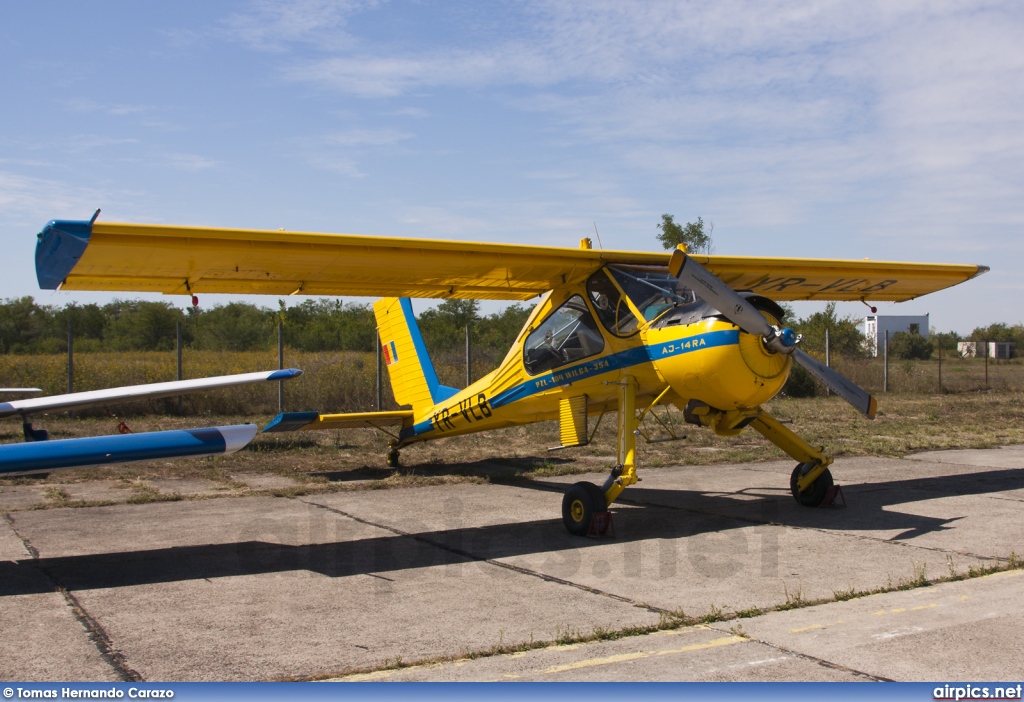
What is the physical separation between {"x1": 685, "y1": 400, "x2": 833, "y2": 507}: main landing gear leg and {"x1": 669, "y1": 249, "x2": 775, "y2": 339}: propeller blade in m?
1.30

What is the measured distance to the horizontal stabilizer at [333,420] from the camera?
1057 centimetres

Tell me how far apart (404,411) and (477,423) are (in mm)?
1837

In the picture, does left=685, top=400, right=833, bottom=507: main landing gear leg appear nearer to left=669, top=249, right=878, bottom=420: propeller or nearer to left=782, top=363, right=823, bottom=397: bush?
left=669, top=249, right=878, bottom=420: propeller

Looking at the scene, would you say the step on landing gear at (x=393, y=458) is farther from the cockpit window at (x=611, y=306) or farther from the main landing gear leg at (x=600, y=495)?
the main landing gear leg at (x=600, y=495)

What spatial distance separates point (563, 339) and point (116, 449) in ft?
15.6

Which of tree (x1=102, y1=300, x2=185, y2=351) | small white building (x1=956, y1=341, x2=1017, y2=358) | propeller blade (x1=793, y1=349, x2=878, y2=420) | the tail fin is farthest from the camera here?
small white building (x1=956, y1=341, x2=1017, y2=358)

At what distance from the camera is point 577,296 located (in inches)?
370

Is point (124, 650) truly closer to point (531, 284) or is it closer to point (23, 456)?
point (23, 456)

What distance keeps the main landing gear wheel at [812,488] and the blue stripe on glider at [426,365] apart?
4722 millimetres

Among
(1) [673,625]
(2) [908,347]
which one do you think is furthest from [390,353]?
(2) [908,347]

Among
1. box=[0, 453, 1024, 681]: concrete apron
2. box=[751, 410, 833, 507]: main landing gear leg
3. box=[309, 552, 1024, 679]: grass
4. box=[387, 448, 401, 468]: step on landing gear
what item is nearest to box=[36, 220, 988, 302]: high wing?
box=[751, 410, 833, 507]: main landing gear leg

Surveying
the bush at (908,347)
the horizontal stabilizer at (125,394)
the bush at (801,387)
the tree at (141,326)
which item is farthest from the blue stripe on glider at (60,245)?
the bush at (908,347)

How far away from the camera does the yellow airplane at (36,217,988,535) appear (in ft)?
24.4

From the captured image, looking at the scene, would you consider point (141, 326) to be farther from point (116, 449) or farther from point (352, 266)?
point (116, 449)
